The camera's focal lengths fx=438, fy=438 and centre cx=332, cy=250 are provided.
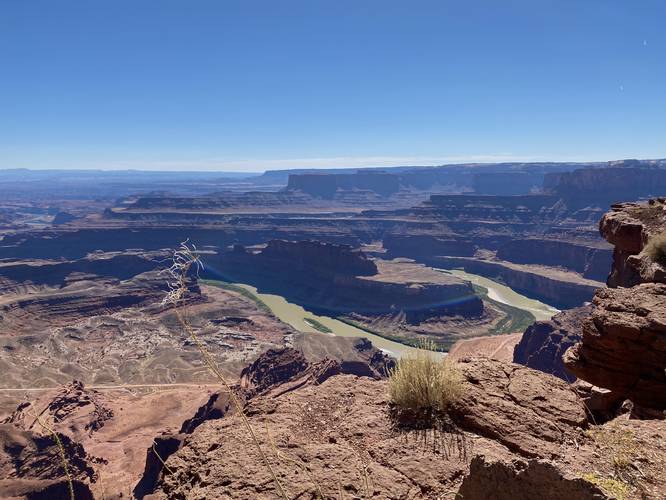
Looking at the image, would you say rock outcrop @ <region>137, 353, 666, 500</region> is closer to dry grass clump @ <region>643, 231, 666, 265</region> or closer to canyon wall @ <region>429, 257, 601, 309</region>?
dry grass clump @ <region>643, 231, 666, 265</region>

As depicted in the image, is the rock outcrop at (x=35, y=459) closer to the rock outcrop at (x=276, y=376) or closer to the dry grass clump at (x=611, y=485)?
the rock outcrop at (x=276, y=376)

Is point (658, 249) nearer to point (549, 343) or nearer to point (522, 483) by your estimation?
point (522, 483)

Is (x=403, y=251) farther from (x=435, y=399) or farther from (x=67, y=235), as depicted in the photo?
(x=435, y=399)

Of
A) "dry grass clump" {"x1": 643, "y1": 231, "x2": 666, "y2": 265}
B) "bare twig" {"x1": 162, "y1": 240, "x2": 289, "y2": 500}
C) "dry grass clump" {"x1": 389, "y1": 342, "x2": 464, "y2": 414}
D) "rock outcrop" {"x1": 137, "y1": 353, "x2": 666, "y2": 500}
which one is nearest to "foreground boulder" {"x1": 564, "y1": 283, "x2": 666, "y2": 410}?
"rock outcrop" {"x1": 137, "y1": 353, "x2": 666, "y2": 500}

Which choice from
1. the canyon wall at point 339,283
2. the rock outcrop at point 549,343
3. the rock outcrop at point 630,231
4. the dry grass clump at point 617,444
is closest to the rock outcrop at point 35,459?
the rock outcrop at point 630,231

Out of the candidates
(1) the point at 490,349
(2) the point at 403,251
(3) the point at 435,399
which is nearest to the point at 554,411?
(3) the point at 435,399

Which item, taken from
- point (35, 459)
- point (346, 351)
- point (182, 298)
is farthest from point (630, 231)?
point (346, 351)
